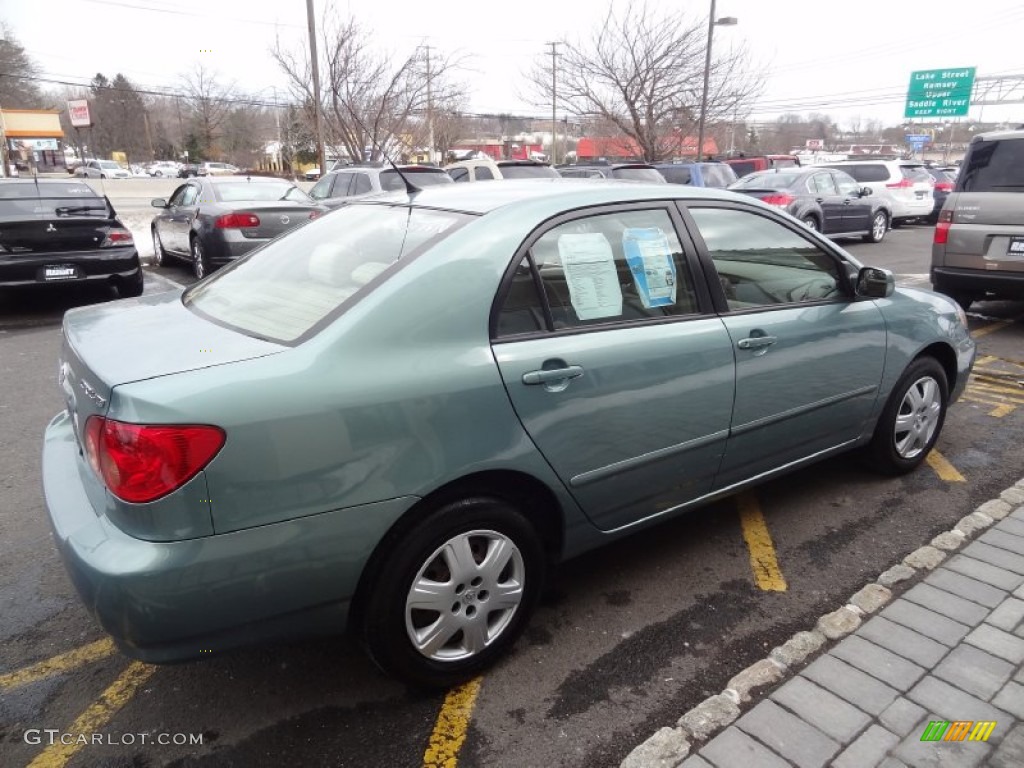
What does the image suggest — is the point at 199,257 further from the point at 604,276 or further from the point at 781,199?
the point at 781,199

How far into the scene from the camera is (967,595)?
110 inches

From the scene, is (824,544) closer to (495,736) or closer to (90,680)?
(495,736)

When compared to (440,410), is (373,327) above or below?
above

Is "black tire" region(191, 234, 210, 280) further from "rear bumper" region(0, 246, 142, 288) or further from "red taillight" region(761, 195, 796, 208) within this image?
"red taillight" region(761, 195, 796, 208)

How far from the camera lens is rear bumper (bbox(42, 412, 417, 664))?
5.94 ft

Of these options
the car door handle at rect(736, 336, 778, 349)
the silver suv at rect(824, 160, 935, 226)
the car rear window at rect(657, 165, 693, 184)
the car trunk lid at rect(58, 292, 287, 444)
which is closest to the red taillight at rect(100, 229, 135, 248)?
the car trunk lid at rect(58, 292, 287, 444)

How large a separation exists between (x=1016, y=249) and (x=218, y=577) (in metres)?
7.39

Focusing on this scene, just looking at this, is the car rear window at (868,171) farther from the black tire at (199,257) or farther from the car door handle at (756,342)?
the car door handle at (756,342)

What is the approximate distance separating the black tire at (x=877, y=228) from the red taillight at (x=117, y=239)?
45.3ft

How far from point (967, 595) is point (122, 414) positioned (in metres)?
3.01

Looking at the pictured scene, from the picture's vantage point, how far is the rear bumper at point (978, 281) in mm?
6715

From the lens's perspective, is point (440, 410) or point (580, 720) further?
point (580, 720)

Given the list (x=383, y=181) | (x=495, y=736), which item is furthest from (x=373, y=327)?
(x=383, y=181)

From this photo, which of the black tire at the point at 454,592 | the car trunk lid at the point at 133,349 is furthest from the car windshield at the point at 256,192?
the black tire at the point at 454,592
